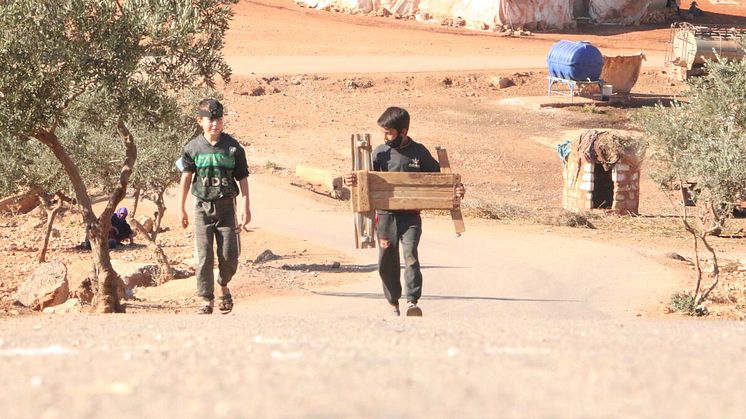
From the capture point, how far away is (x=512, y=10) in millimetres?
53156

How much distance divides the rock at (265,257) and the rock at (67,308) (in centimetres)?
468

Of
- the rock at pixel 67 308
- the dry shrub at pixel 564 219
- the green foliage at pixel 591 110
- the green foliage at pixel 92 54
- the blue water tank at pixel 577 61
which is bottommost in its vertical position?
the dry shrub at pixel 564 219

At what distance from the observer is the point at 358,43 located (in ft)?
157

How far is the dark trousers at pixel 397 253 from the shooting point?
9383 mm

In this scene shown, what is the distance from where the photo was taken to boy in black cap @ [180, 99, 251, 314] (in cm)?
950

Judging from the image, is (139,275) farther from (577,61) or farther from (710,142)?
(577,61)

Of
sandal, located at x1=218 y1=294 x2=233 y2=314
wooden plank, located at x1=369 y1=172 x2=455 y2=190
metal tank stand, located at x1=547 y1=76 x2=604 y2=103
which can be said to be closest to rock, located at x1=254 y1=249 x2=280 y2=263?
sandal, located at x1=218 y1=294 x2=233 y2=314

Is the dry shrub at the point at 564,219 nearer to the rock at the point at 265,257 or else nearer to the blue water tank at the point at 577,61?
the rock at the point at 265,257

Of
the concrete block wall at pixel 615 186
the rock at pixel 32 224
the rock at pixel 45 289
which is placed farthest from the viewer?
the concrete block wall at pixel 615 186

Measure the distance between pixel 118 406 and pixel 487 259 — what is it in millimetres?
13245

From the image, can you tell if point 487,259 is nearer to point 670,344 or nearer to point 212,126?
point 212,126

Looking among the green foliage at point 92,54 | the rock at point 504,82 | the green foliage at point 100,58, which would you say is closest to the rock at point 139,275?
the green foliage at point 100,58

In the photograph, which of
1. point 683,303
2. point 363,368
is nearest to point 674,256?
point 683,303

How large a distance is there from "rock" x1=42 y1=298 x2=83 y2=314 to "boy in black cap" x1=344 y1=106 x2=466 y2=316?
177 inches
